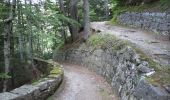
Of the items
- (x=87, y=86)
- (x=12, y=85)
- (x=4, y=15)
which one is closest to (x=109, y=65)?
(x=87, y=86)

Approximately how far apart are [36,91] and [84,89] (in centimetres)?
278

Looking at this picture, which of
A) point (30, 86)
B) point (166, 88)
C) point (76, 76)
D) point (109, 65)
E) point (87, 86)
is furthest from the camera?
point (76, 76)

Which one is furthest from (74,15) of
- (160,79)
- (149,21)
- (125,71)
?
(160,79)

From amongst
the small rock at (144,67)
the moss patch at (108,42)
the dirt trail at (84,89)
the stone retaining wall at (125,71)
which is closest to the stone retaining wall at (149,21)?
A: the moss patch at (108,42)

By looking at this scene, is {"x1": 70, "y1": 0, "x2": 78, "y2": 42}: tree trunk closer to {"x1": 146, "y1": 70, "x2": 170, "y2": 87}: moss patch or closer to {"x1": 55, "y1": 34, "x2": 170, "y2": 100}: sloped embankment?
{"x1": 55, "y1": 34, "x2": 170, "y2": 100}: sloped embankment

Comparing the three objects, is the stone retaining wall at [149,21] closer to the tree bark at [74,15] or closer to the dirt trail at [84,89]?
the tree bark at [74,15]

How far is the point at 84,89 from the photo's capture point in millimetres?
10844

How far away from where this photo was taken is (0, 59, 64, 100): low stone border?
302 inches

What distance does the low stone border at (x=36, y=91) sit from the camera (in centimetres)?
766

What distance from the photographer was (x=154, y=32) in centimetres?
→ 1516

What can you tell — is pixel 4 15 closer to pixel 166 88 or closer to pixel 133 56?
pixel 133 56

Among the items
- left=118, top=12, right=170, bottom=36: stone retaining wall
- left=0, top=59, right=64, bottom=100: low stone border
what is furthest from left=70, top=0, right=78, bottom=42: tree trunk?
left=0, top=59, right=64, bottom=100: low stone border

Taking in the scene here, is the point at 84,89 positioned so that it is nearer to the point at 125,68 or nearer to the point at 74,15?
the point at 125,68

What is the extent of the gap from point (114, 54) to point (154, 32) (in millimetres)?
4486
